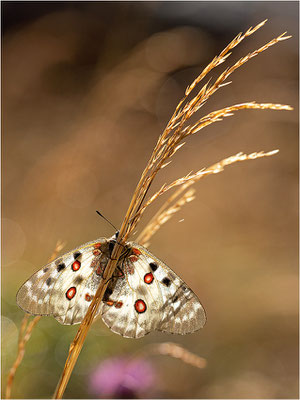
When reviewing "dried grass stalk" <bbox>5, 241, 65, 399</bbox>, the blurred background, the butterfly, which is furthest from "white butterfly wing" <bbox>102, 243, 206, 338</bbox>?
the blurred background

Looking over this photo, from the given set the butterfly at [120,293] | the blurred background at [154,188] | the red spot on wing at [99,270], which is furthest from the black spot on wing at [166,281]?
the blurred background at [154,188]

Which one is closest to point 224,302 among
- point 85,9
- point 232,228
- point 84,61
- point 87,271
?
point 232,228

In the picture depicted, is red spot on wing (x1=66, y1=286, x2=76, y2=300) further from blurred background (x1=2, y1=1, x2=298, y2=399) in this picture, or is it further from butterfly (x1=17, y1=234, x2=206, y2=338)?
blurred background (x1=2, y1=1, x2=298, y2=399)

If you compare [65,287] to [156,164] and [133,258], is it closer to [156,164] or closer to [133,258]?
[133,258]

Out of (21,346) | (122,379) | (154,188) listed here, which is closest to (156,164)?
(21,346)

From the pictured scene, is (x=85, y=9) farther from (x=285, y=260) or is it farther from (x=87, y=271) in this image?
(x=87, y=271)

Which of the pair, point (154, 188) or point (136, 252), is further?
point (154, 188)

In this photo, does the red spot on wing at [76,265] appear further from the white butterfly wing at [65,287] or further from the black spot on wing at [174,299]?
the black spot on wing at [174,299]
